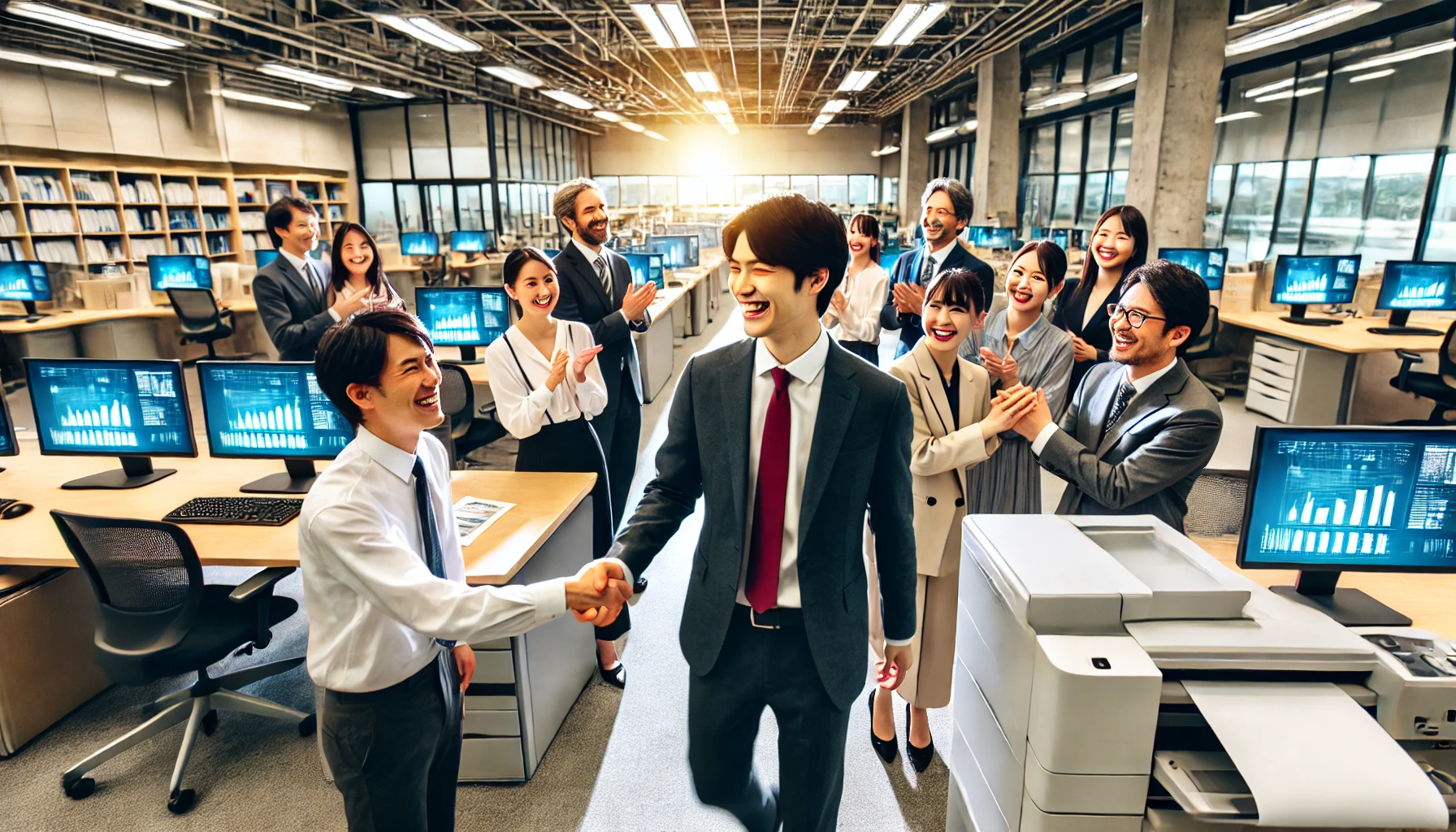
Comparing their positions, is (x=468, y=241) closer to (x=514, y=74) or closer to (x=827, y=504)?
(x=514, y=74)

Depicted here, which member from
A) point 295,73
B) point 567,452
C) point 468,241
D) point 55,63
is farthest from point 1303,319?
point 55,63

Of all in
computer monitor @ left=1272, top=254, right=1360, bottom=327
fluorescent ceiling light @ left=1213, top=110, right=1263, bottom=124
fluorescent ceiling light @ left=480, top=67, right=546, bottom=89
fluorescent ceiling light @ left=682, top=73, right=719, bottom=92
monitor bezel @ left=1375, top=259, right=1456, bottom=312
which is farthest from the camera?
fluorescent ceiling light @ left=682, top=73, right=719, bottom=92

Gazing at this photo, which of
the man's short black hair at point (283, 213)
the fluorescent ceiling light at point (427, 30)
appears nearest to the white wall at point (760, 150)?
the fluorescent ceiling light at point (427, 30)

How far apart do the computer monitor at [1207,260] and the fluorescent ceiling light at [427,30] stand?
669cm

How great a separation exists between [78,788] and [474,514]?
57.0 inches

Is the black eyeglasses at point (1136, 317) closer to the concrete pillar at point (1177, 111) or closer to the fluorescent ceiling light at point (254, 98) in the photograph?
the concrete pillar at point (1177, 111)

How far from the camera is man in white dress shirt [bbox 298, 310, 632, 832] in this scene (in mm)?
1403

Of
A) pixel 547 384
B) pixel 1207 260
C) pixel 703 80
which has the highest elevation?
pixel 703 80

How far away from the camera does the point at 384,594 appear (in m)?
1.39

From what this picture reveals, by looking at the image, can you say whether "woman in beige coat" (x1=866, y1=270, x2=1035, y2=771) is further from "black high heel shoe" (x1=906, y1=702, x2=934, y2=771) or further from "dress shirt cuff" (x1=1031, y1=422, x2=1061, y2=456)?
"black high heel shoe" (x1=906, y1=702, x2=934, y2=771)

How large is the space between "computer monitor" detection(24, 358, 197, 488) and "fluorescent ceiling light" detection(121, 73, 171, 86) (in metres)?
9.19

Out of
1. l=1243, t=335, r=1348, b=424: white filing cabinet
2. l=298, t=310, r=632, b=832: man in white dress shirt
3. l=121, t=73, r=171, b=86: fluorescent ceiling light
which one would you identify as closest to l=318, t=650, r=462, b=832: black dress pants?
l=298, t=310, r=632, b=832: man in white dress shirt

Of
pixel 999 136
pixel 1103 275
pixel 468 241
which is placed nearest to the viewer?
pixel 1103 275

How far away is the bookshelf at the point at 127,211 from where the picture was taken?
336 inches
